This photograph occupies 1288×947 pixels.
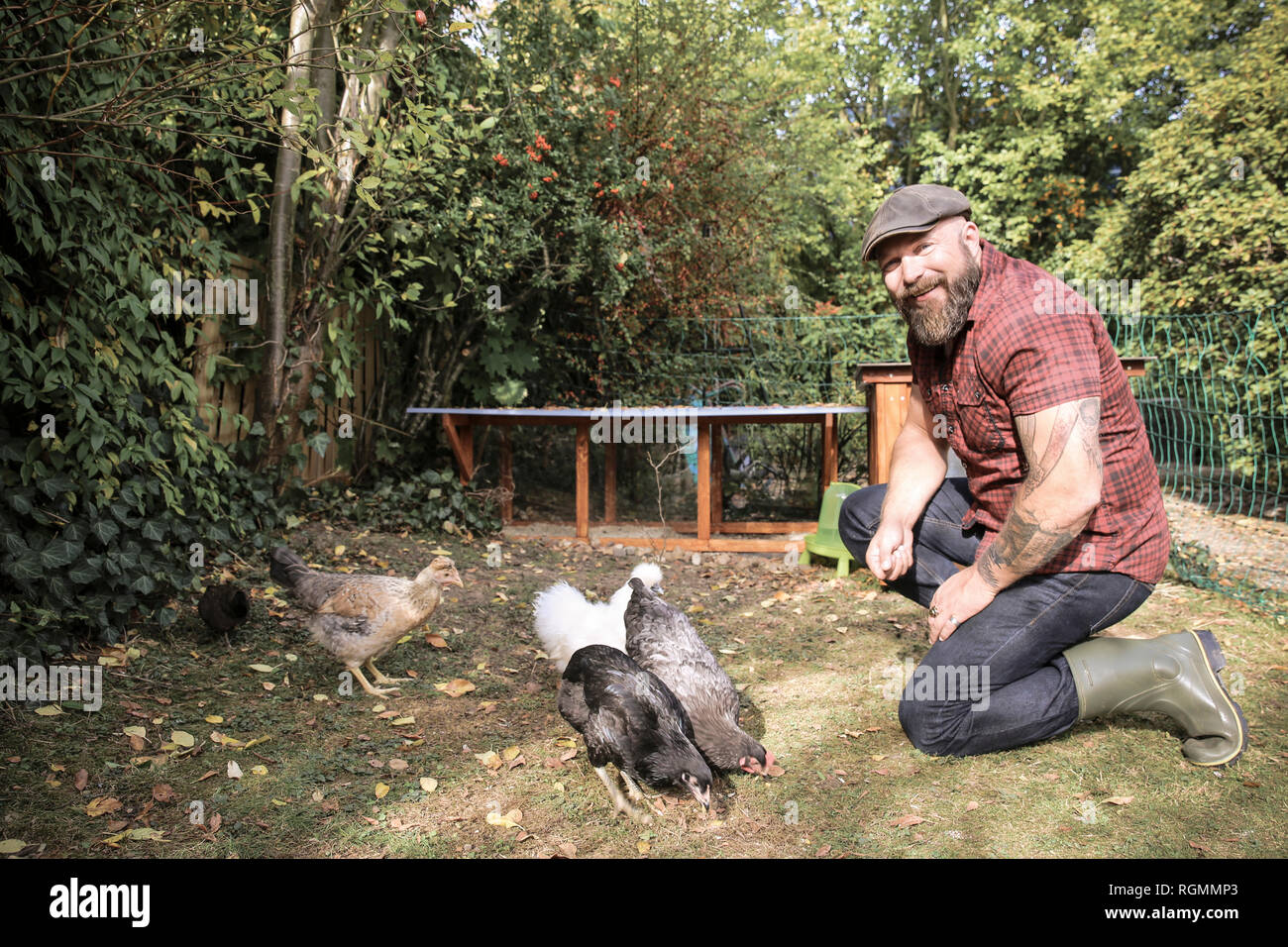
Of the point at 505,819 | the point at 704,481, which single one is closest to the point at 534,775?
the point at 505,819

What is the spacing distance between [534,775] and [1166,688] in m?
2.23

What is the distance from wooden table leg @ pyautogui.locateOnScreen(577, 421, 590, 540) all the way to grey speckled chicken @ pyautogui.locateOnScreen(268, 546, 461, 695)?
2962 millimetres

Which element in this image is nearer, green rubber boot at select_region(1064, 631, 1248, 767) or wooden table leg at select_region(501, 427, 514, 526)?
green rubber boot at select_region(1064, 631, 1248, 767)

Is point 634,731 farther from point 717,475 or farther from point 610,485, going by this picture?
point 717,475

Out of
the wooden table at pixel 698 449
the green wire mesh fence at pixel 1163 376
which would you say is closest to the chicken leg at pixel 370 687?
the wooden table at pixel 698 449

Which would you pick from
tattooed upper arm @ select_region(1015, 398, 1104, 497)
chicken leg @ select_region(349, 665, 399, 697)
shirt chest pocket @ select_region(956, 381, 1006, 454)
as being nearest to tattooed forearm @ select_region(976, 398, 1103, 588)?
tattooed upper arm @ select_region(1015, 398, 1104, 497)

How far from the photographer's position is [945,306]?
2.79m

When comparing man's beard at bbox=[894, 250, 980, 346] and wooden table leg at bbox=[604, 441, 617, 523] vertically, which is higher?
man's beard at bbox=[894, 250, 980, 346]

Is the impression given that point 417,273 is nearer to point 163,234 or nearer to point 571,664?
point 163,234

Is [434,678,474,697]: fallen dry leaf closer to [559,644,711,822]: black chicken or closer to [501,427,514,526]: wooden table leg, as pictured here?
[559,644,711,822]: black chicken

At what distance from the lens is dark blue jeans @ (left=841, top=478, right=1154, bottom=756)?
9.20 ft

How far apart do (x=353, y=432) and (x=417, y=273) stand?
1458 mm

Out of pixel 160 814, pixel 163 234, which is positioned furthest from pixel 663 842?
pixel 163 234

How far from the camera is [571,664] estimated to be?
304 cm
